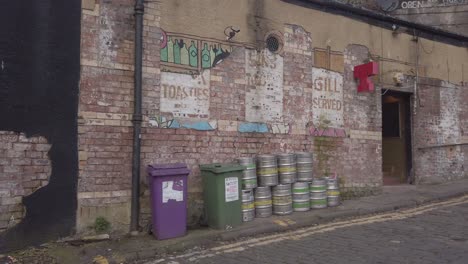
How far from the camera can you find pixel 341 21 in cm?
1037

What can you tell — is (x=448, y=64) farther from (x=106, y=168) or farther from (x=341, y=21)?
(x=106, y=168)

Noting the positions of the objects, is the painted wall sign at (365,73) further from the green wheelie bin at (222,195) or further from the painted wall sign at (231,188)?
the painted wall sign at (231,188)

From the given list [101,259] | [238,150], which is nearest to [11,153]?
[101,259]

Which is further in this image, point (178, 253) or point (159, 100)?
point (159, 100)

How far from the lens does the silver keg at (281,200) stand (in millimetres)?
Result: 8438

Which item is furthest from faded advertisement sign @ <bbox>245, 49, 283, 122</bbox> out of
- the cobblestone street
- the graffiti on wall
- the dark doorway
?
the dark doorway

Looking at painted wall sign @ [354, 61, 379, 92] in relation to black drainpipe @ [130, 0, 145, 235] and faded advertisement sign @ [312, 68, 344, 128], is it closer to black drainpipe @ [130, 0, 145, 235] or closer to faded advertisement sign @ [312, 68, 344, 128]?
faded advertisement sign @ [312, 68, 344, 128]

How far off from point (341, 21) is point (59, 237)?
7.42 meters

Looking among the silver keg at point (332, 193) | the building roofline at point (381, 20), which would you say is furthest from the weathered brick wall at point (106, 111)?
the silver keg at point (332, 193)

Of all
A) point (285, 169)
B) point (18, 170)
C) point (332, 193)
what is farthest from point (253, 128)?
point (18, 170)

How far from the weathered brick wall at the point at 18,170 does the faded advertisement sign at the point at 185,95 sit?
2.08m

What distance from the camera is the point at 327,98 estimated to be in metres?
10.0

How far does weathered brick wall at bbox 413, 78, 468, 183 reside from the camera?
39.2 ft

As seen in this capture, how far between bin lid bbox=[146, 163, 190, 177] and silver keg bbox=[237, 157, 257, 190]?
1317 mm
